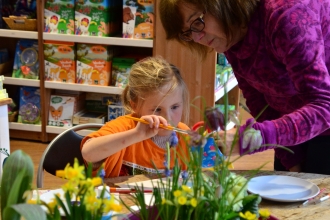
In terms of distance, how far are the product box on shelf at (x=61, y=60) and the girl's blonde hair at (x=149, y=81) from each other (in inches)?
74.3

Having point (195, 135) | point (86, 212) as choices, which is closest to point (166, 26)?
point (195, 135)

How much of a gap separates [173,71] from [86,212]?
3.50 ft

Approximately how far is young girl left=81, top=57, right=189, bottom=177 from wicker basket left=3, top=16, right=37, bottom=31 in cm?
200

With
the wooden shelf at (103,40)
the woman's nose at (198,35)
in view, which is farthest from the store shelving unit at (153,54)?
the woman's nose at (198,35)

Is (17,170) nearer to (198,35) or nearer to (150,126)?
(150,126)

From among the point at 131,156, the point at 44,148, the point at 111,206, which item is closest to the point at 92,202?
the point at 111,206

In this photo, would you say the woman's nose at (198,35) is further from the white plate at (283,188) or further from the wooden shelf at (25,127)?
the wooden shelf at (25,127)

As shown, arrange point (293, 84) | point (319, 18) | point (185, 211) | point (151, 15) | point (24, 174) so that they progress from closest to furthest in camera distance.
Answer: point (24, 174) → point (185, 211) → point (319, 18) → point (293, 84) → point (151, 15)

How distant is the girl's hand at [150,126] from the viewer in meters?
1.43

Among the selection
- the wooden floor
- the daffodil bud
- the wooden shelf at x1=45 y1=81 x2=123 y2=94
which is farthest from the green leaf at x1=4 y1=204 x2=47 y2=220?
the wooden shelf at x1=45 y1=81 x2=123 y2=94

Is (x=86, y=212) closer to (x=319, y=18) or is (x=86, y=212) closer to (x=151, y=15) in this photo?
(x=319, y=18)

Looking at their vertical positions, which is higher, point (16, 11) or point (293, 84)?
point (16, 11)

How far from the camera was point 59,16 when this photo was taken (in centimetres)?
354

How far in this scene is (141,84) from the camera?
1723mm
